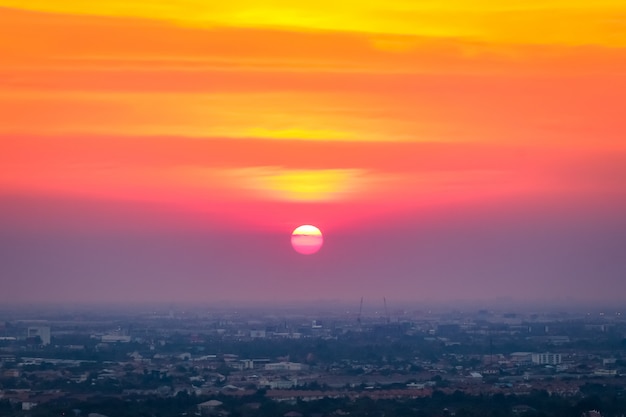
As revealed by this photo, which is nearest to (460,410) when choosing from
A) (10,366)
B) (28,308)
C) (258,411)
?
(258,411)

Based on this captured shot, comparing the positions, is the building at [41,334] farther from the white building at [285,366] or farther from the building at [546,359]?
the building at [546,359]

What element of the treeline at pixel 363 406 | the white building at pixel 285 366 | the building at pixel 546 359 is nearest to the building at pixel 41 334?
the white building at pixel 285 366

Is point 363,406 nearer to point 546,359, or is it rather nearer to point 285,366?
point 285,366

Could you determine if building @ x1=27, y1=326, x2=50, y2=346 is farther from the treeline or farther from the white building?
the treeline

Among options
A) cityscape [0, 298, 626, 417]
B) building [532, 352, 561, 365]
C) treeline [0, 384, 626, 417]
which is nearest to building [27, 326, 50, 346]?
cityscape [0, 298, 626, 417]

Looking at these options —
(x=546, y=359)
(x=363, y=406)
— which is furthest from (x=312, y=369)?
(x=363, y=406)

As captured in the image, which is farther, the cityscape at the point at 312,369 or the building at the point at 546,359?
the building at the point at 546,359
